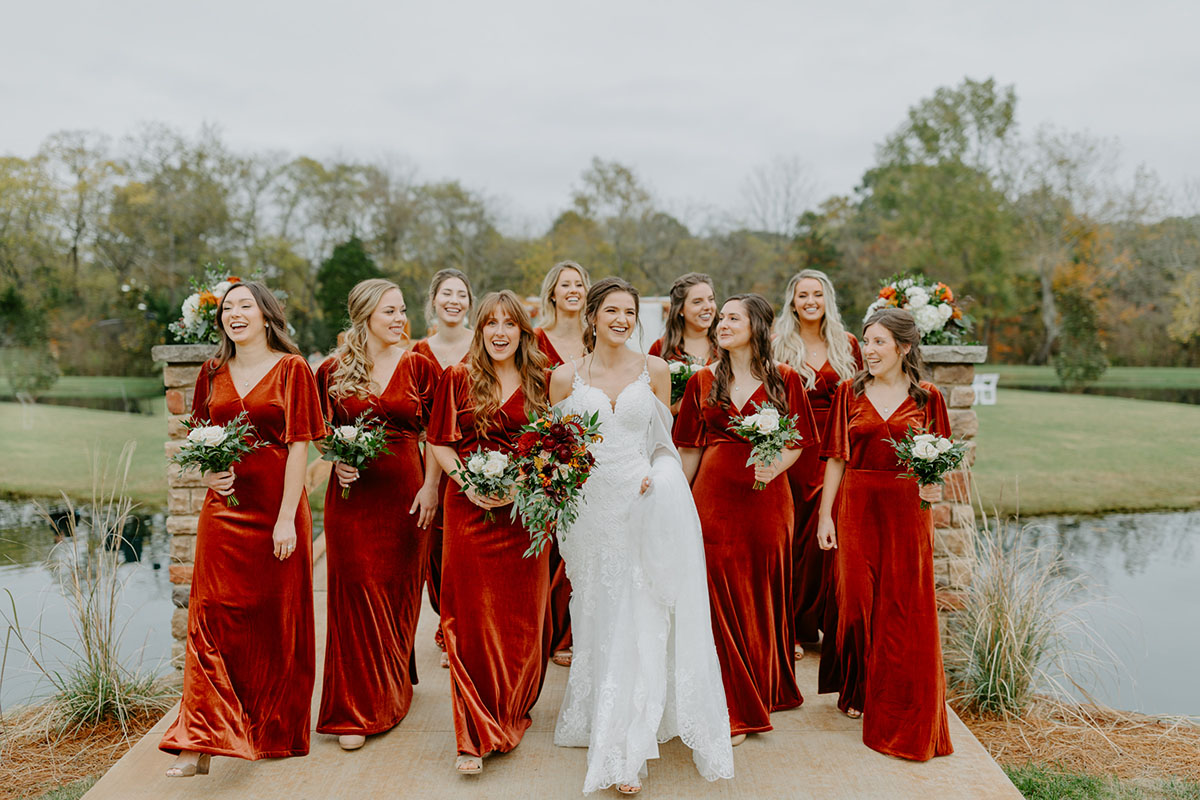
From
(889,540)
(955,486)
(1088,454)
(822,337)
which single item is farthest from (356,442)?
(1088,454)

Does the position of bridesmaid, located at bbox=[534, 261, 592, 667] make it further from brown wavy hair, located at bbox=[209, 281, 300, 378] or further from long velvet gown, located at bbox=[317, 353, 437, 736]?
brown wavy hair, located at bbox=[209, 281, 300, 378]

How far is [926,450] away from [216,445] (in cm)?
344

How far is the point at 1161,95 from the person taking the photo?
32.2 metres

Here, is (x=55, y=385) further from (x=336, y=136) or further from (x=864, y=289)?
(x=864, y=289)

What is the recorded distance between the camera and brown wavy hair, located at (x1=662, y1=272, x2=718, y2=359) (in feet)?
18.0

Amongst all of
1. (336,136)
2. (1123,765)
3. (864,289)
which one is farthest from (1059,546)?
(336,136)

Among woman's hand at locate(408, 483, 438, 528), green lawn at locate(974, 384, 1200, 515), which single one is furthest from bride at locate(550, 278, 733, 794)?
green lawn at locate(974, 384, 1200, 515)

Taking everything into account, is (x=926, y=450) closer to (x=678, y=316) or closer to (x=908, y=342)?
(x=908, y=342)

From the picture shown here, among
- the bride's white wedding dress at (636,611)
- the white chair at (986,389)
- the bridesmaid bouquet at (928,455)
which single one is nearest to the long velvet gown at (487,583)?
the bride's white wedding dress at (636,611)

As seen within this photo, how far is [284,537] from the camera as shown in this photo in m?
3.99

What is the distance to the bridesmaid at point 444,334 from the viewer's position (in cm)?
547

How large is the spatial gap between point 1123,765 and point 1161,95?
36.5m

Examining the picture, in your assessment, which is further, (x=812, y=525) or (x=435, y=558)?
(x=435, y=558)

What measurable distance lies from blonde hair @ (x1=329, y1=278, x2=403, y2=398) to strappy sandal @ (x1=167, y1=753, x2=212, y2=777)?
1887 mm
